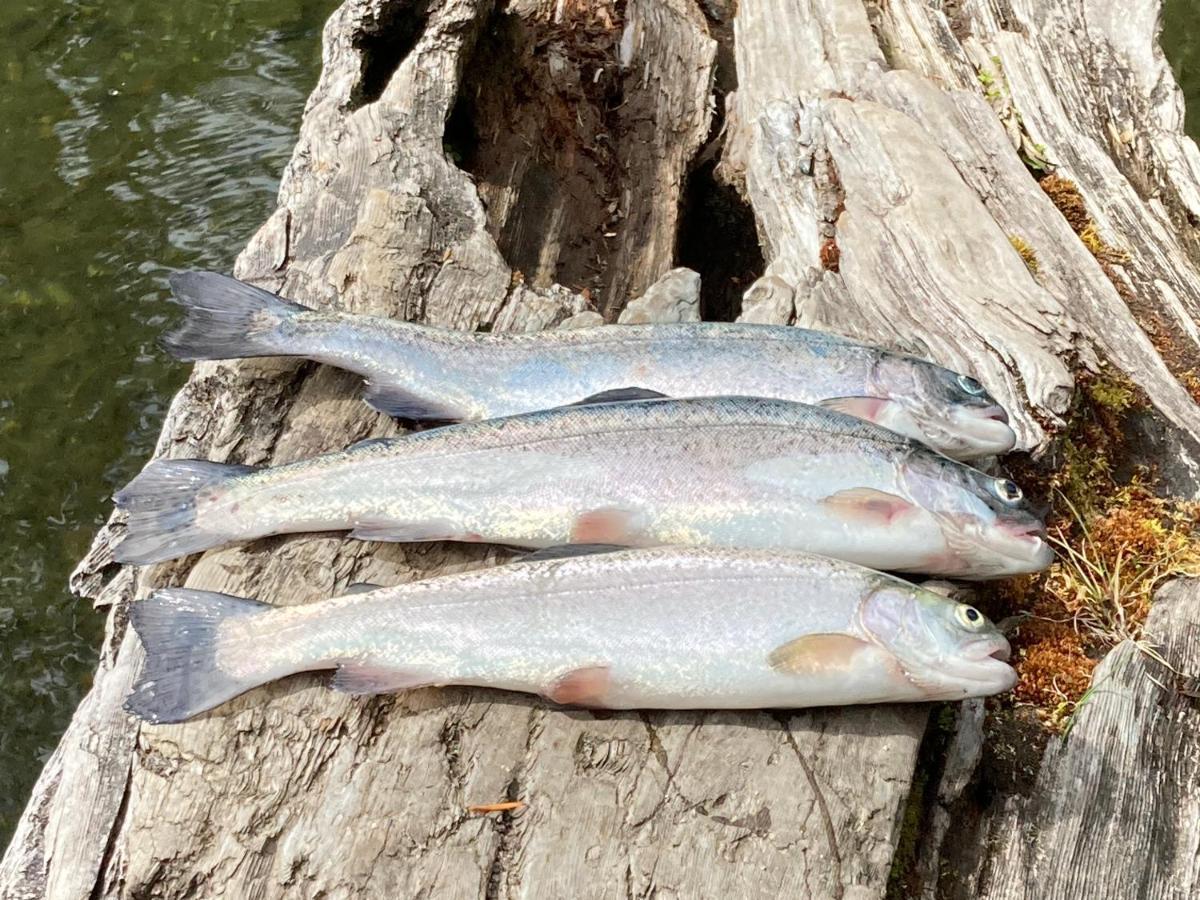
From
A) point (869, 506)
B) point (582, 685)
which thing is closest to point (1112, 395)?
point (869, 506)

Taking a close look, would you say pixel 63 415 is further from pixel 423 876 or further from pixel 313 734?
pixel 423 876

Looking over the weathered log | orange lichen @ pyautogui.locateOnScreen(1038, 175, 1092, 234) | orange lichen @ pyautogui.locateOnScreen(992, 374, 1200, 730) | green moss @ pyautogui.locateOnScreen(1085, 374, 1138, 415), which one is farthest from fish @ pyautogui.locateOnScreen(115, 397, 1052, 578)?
orange lichen @ pyautogui.locateOnScreen(1038, 175, 1092, 234)

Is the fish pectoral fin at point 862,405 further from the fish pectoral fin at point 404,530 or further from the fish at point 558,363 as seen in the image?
the fish pectoral fin at point 404,530

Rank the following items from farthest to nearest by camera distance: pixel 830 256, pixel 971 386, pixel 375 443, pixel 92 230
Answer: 1. pixel 92 230
2. pixel 830 256
3. pixel 971 386
4. pixel 375 443

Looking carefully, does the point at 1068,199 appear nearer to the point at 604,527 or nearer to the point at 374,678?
the point at 604,527

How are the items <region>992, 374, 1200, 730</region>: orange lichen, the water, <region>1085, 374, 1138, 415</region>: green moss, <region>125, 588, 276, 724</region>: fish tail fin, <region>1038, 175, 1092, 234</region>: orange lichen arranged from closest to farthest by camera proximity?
<region>125, 588, 276, 724</region>: fish tail fin
<region>992, 374, 1200, 730</region>: orange lichen
<region>1085, 374, 1138, 415</region>: green moss
<region>1038, 175, 1092, 234</region>: orange lichen
the water

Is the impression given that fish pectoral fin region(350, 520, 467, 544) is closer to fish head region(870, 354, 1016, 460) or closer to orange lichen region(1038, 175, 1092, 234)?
fish head region(870, 354, 1016, 460)
